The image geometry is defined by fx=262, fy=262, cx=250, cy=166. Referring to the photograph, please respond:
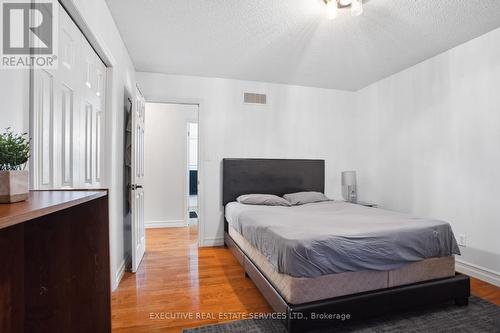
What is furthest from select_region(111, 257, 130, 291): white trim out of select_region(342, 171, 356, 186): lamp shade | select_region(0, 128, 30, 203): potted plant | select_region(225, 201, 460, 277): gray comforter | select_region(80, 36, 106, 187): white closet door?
select_region(342, 171, 356, 186): lamp shade

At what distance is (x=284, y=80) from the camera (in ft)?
13.5

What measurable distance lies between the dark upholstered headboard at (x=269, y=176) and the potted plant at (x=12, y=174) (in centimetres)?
311

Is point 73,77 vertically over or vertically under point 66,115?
over

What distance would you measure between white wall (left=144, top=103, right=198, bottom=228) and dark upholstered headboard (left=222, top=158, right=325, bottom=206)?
1555mm

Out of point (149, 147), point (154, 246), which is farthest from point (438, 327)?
point (149, 147)

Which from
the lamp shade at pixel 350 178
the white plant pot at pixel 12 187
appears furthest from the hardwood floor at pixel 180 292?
the lamp shade at pixel 350 178

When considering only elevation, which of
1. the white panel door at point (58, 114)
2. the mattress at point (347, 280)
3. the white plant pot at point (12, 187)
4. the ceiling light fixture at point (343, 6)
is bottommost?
the mattress at point (347, 280)

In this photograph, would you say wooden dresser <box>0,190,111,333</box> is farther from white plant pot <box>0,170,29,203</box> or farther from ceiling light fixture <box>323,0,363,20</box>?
ceiling light fixture <box>323,0,363,20</box>

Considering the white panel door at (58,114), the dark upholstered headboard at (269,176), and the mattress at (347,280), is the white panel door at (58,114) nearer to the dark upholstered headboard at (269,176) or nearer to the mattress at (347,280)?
the mattress at (347,280)

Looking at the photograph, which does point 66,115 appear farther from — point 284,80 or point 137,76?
point 284,80

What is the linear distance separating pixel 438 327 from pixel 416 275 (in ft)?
1.14

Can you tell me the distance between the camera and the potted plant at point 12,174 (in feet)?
2.25

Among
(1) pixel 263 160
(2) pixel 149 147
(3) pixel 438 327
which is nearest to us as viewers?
(3) pixel 438 327

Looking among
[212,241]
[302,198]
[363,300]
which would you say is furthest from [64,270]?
[302,198]
